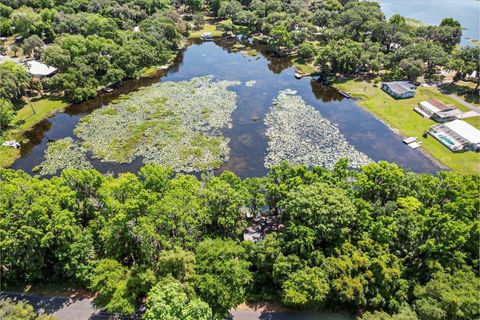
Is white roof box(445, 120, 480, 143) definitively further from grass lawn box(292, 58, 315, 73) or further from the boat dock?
grass lawn box(292, 58, 315, 73)

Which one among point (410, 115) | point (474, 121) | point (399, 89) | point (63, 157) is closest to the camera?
point (63, 157)

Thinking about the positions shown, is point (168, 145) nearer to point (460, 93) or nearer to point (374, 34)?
point (460, 93)

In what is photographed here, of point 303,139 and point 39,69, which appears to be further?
point 39,69

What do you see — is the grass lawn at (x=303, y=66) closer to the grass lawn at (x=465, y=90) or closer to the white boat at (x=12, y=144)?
the grass lawn at (x=465, y=90)

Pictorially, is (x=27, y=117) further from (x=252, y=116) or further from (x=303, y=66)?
(x=303, y=66)

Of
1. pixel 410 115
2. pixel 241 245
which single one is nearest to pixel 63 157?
pixel 241 245

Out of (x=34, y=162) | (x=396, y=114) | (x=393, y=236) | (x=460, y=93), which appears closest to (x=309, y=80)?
(x=396, y=114)

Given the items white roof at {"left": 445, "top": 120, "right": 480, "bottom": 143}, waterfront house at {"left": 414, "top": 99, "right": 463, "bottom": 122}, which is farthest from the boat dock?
white roof at {"left": 445, "top": 120, "right": 480, "bottom": 143}

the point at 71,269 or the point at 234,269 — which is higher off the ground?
the point at 234,269
